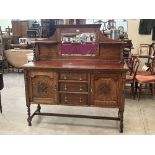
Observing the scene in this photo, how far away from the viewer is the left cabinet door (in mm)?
2684

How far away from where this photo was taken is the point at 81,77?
2609 millimetres

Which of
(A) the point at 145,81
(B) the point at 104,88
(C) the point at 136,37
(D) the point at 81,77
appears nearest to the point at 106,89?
(B) the point at 104,88

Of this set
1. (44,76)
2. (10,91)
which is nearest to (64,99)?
(44,76)

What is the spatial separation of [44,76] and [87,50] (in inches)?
26.4

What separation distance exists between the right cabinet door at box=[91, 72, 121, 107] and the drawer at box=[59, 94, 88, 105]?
0.37 ft

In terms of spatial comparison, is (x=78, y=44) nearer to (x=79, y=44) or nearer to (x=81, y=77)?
(x=79, y=44)

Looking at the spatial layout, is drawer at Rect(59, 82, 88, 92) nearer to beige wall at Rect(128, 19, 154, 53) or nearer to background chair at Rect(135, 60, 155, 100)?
background chair at Rect(135, 60, 155, 100)

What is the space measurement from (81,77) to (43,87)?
0.50 m

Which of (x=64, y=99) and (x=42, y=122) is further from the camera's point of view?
(x=42, y=122)

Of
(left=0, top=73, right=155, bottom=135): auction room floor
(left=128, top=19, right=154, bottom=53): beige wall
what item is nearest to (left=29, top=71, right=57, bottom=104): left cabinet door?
(left=0, top=73, right=155, bottom=135): auction room floor
